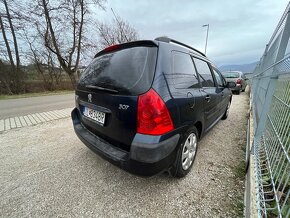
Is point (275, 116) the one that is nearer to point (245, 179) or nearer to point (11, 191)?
point (245, 179)

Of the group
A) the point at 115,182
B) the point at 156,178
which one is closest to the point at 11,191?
the point at 115,182

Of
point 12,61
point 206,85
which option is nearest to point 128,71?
point 206,85

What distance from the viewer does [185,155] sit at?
222 centimetres

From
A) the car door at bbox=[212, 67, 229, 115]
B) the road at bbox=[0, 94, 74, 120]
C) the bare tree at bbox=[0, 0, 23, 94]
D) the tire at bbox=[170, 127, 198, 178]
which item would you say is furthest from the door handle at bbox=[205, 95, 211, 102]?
the bare tree at bbox=[0, 0, 23, 94]

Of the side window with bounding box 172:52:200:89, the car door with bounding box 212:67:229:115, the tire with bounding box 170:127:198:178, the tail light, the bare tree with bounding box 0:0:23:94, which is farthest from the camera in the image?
the bare tree with bounding box 0:0:23:94

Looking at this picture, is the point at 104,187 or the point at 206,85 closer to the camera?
the point at 104,187

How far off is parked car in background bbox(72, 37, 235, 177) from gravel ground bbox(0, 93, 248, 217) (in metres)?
0.32

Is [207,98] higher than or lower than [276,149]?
higher

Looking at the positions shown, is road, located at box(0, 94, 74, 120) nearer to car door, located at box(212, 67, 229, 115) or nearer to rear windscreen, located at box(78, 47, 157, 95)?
rear windscreen, located at box(78, 47, 157, 95)

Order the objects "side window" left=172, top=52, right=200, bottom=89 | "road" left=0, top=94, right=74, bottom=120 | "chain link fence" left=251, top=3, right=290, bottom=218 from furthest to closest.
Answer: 1. "road" left=0, top=94, right=74, bottom=120
2. "side window" left=172, top=52, right=200, bottom=89
3. "chain link fence" left=251, top=3, right=290, bottom=218

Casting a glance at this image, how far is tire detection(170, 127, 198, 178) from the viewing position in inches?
79.5

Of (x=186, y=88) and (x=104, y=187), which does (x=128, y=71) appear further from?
(x=104, y=187)

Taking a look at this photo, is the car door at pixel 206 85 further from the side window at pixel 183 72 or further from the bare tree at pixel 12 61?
the bare tree at pixel 12 61

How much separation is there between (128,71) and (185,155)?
54.0 inches
